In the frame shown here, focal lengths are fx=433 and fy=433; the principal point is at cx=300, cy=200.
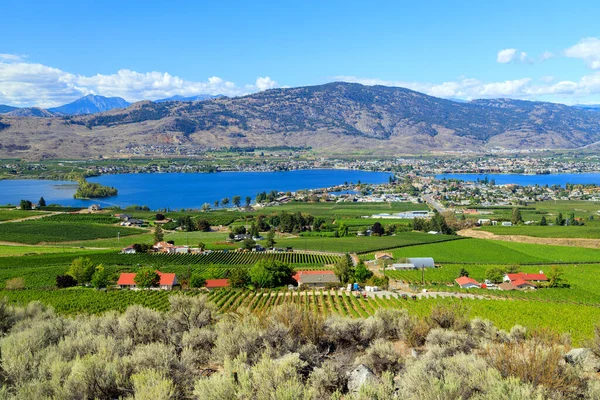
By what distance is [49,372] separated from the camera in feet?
33.4

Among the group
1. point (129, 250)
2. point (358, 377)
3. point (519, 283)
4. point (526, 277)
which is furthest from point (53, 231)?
point (358, 377)

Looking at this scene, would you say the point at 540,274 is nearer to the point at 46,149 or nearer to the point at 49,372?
the point at 49,372

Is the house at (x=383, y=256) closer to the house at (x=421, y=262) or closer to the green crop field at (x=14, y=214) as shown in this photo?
the house at (x=421, y=262)

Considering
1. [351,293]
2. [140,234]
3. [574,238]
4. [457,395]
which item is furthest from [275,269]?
[574,238]

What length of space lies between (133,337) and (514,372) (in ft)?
37.2

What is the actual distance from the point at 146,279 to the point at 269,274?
30.9 ft

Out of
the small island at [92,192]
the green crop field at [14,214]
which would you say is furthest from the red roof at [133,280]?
the small island at [92,192]

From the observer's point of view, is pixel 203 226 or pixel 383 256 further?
pixel 203 226

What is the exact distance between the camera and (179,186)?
4946 inches

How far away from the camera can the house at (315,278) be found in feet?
113

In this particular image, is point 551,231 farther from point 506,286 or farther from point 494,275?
point 506,286

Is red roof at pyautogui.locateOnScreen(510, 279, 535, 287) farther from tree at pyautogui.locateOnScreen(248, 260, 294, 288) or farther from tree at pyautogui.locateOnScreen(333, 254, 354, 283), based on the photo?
tree at pyautogui.locateOnScreen(248, 260, 294, 288)

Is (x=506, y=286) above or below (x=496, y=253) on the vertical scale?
above

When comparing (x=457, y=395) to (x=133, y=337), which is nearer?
(x=457, y=395)
